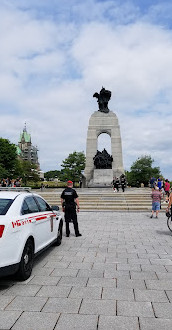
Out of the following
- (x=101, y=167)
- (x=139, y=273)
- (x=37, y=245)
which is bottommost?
(x=139, y=273)

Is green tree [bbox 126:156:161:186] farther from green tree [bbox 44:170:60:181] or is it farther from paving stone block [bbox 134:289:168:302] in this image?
green tree [bbox 44:170:60:181]

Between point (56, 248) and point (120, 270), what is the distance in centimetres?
247

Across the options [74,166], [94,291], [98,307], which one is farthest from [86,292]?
[74,166]

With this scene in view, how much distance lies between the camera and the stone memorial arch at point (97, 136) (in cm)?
3456

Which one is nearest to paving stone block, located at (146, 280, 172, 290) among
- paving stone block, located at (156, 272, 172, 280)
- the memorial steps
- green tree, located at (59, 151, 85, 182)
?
paving stone block, located at (156, 272, 172, 280)

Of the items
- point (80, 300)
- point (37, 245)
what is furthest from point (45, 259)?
point (80, 300)

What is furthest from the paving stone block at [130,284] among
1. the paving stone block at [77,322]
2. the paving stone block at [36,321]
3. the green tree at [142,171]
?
the green tree at [142,171]

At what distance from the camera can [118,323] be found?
3.24m

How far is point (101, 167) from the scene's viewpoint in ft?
111

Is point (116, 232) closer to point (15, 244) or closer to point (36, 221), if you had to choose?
point (36, 221)

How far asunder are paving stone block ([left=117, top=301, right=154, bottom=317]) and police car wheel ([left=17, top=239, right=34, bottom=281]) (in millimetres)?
1655

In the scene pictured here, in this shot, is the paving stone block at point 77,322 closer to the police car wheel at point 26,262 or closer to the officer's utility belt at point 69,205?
the police car wheel at point 26,262

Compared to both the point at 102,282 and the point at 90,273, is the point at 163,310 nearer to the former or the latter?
the point at 102,282

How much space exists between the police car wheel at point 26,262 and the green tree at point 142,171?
6917 centimetres
